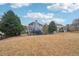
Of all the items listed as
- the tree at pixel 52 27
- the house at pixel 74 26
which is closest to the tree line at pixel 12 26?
the tree at pixel 52 27

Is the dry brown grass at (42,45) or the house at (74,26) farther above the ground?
the house at (74,26)

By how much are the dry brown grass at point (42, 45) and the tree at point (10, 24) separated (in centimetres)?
7

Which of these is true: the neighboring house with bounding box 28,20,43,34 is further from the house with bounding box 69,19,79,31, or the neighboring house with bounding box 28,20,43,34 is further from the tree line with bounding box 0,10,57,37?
the house with bounding box 69,19,79,31

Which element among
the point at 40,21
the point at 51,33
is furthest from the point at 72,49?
the point at 40,21

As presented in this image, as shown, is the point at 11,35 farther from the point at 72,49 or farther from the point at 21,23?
→ the point at 72,49

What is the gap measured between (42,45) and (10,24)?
399mm

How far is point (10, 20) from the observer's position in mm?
2404

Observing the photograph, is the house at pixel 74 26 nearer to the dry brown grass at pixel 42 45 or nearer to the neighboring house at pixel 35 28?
the dry brown grass at pixel 42 45

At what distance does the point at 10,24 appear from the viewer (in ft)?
7.88

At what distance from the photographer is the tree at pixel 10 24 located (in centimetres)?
238

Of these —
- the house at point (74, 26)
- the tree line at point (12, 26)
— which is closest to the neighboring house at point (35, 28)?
the tree line at point (12, 26)

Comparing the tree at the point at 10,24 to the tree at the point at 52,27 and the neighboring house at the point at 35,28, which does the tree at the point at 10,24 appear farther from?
the tree at the point at 52,27

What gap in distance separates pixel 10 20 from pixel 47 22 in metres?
0.39

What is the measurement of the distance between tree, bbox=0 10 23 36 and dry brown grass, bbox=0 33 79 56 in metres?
0.07
